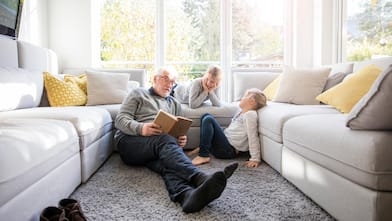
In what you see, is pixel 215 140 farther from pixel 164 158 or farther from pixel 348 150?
pixel 348 150

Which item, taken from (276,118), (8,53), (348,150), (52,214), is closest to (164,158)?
(52,214)

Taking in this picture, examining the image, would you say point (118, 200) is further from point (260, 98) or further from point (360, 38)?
point (360, 38)

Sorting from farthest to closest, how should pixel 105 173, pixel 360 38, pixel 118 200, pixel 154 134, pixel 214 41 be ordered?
pixel 214 41, pixel 360 38, pixel 105 173, pixel 154 134, pixel 118 200

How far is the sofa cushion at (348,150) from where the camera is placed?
1.08m

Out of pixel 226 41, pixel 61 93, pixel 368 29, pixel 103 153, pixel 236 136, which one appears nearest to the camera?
pixel 103 153

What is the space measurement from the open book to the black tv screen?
187 cm

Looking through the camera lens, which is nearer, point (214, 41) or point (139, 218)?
point (139, 218)

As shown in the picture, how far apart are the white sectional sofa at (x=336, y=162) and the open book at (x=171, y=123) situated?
63 cm

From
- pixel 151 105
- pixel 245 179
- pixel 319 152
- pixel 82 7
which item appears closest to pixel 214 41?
pixel 82 7

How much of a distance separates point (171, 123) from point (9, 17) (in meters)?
2.04

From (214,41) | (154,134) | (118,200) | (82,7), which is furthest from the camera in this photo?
(214,41)

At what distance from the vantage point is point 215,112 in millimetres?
2832

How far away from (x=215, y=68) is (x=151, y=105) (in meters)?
0.79

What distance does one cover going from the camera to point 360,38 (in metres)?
3.69
